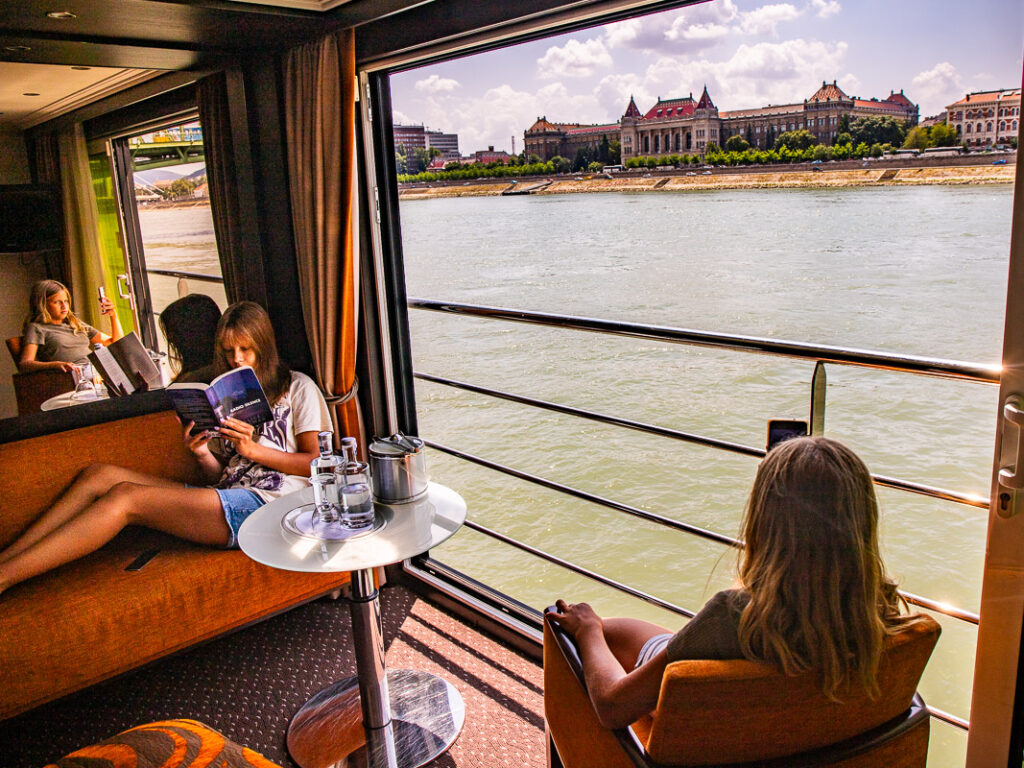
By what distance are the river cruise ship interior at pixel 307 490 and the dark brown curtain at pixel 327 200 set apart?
0.4 inches

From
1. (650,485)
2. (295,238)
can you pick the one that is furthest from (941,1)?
(295,238)

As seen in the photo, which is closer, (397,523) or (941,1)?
(397,523)

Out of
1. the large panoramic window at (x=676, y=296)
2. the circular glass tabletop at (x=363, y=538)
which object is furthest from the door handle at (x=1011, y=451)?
the large panoramic window at (x=676, y=296)

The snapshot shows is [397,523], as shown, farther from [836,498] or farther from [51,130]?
[51,130]

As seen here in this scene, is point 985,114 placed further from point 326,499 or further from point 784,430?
point 326,499

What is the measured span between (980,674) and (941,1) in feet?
37.5

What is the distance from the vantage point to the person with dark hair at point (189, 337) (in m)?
2.63

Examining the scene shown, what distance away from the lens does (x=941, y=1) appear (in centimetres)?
993

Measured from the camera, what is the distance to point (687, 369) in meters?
17.6

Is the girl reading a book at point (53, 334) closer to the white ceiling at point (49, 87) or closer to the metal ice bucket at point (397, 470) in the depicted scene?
the white ceiling at point (49, 87)

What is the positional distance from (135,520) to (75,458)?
1.13ft

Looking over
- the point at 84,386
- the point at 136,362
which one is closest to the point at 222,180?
the point at 136,362

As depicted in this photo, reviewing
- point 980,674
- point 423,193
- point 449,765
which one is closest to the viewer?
point 980,674

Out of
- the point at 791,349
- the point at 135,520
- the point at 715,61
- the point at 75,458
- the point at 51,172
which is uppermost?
the point at 715,61
